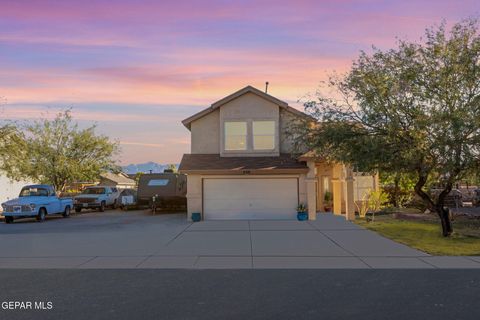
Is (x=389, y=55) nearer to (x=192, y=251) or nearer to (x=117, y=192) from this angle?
(x=192, y=251)

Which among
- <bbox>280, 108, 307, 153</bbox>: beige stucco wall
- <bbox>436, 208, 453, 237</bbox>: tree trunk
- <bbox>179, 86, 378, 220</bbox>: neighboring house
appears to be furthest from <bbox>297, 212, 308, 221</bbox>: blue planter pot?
<bbox>436, 208, 453, 237</bbox>: tree trunk

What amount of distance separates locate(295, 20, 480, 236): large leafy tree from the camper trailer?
604 inches

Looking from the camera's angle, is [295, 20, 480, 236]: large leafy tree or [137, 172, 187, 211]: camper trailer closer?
[295, 20, 480, 236]: large leafy tree

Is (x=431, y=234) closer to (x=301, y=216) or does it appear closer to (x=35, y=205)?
(x=301, y=216)

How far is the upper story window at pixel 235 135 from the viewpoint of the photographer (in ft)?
81.7

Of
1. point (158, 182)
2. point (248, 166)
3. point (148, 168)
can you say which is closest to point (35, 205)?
point (158, 182)

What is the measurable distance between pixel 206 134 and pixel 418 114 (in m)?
12.6

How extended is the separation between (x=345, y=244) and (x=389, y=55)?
651 centimetres

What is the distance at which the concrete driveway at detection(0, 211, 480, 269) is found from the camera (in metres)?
11.6

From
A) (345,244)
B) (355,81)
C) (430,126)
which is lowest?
(345,244)

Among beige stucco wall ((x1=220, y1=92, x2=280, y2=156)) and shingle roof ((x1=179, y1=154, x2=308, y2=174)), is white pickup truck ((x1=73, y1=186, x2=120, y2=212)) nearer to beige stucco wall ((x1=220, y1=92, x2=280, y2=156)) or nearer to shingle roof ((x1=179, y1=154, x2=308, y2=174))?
shingle roof ((x1=179, y1=154, x2=308, y2=174))

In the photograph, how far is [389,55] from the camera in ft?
Result: 53.2
